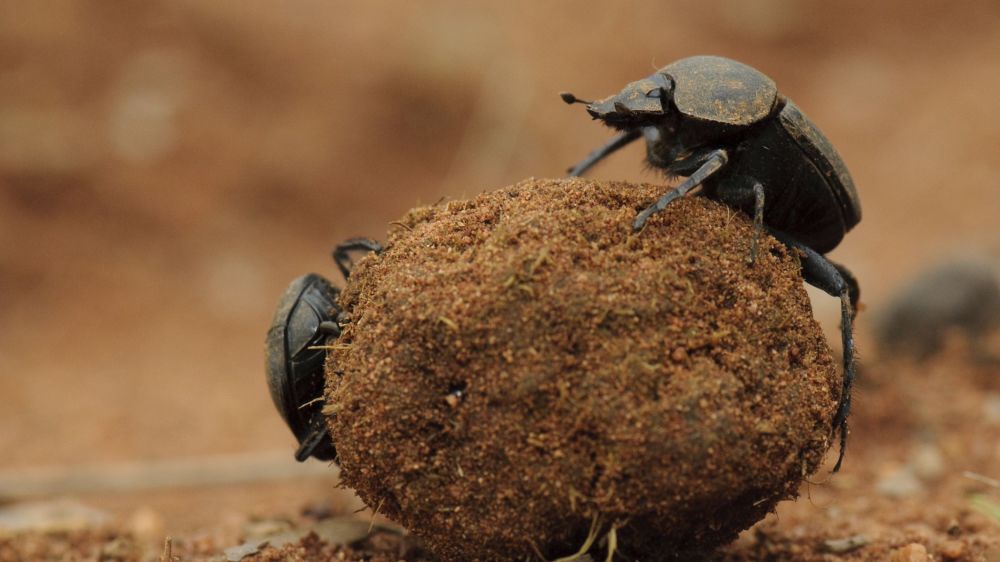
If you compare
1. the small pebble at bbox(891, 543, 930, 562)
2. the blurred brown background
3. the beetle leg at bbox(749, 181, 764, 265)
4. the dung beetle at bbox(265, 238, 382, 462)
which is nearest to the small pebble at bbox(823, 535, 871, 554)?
the small pebble at bbox(891, 543, 930, 562)

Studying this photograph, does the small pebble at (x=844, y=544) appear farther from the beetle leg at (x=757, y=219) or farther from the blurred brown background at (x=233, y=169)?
the blurred brown background at (x=233, y=169)

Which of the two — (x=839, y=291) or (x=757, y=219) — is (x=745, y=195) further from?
(x=839, y=291)

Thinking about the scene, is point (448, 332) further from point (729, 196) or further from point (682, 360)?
point (729, 196)

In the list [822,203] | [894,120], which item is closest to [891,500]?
[822,203]

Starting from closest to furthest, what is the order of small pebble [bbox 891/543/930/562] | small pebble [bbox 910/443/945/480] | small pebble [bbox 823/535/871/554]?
1. small pebble [bbox 891/543/930/562]
2. small pebble [bbox 823/535/871/554]
3. small pebble [bbox 910/443/945/480]

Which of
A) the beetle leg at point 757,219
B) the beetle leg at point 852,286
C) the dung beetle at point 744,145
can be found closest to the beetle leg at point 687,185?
the dung beetle at point 744,145

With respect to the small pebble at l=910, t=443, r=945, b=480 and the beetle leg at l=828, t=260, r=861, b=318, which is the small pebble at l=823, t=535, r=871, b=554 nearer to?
the beetle leg at l=828, t=260, r=861, b=318

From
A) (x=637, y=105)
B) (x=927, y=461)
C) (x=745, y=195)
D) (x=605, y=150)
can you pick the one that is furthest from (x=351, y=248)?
(x=927, y=461)
